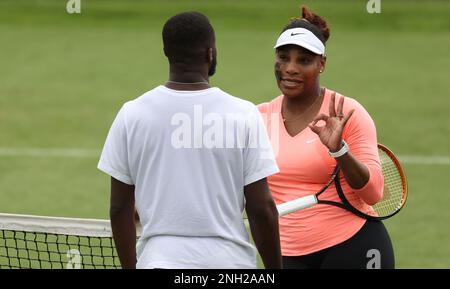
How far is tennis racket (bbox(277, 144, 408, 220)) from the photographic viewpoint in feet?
18.3

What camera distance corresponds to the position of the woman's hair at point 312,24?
5.79 m

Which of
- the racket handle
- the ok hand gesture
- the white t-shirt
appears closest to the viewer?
the white t-shirt

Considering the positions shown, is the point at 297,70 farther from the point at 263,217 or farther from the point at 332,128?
the point at 263,217

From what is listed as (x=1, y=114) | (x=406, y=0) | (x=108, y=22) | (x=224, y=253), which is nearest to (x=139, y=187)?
(x=224, y=253)

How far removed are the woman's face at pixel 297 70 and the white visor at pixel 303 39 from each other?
0.22 feet

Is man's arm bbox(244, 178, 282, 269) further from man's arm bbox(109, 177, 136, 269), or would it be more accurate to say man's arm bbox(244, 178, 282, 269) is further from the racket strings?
the racket strings

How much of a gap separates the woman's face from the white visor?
67 mm

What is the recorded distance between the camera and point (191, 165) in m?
4.36

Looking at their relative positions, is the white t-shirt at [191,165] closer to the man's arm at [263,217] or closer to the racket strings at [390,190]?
the man's arm at [263,217]

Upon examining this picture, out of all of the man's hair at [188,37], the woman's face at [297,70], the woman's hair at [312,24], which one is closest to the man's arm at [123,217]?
the man's hair at [188,37]

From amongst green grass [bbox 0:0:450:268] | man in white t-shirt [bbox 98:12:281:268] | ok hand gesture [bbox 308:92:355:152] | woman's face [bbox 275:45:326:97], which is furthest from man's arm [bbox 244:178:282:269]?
green grass [bbox 0:0:450:268]

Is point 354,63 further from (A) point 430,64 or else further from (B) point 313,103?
(B) point 313,103

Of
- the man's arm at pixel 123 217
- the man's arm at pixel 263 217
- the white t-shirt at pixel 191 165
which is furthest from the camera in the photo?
the man's arm at pixel 123 217

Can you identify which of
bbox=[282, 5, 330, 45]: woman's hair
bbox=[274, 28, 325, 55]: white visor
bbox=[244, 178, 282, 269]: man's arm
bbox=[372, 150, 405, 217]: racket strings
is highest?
bbox=[282, 5, 330, 45]: woman's hair
